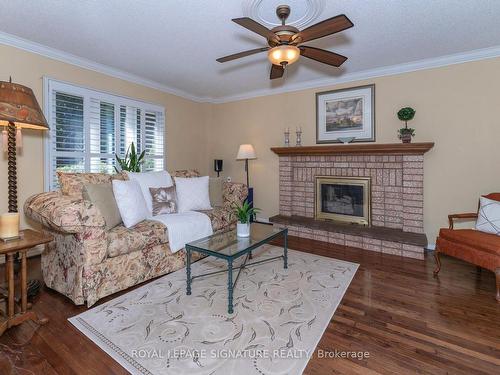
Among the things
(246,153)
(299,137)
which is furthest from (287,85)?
(246,153)

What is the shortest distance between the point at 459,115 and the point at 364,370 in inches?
A: 133

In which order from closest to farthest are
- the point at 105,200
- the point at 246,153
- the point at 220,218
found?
the point at 105,200, the point at 220,218, the point at 246,153

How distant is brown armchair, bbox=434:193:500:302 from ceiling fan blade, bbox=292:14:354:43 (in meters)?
2.21

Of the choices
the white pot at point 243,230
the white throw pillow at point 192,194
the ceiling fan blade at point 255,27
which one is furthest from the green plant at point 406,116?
the white throw pillow at point 192,194

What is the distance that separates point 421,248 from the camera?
3195 mm

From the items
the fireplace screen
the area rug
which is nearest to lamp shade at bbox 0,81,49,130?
the area rug

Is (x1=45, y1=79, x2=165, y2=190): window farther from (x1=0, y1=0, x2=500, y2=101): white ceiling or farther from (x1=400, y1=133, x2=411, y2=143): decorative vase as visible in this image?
(x1=400, y1=133, x2=411, y2=143): decorative vase

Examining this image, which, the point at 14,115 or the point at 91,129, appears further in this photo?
the point at 91,129

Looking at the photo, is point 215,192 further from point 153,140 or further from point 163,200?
point 153,140

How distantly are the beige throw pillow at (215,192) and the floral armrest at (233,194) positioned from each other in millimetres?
63

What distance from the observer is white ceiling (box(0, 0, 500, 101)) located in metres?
2.32

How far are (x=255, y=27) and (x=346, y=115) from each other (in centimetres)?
263

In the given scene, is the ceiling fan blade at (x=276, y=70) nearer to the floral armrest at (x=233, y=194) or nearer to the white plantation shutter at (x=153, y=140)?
the floral armrest at (x=233, y=194)

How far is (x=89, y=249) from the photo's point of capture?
82.2 inches
